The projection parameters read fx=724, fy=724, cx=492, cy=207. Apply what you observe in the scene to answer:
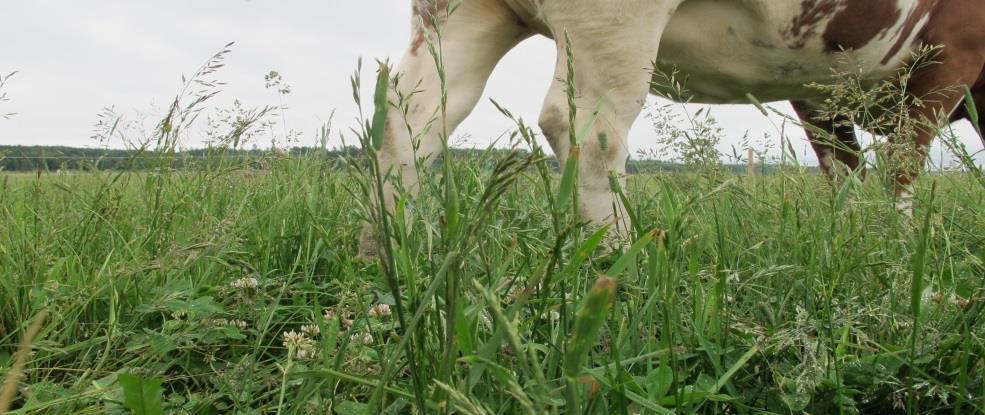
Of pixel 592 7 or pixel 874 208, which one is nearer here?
pixel 874 208

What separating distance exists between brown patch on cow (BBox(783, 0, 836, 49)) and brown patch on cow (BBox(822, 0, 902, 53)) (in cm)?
6

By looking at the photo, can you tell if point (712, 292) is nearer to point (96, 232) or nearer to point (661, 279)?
point (661, 279)

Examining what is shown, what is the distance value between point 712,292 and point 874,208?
0.41 metres

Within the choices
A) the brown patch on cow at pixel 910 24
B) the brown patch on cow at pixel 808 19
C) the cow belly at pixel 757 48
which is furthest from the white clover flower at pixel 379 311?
the brown patch on cow at pixel 910 24

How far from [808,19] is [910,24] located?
0.69 meters

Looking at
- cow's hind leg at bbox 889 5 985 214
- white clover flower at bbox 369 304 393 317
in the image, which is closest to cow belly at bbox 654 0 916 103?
cow's hind leg at bbox 889 5 985 214

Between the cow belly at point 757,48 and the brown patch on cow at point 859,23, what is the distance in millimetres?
15

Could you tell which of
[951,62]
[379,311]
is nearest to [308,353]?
A: [379,311]

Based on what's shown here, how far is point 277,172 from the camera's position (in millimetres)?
2846

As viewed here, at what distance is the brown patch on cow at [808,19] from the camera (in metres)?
2.80

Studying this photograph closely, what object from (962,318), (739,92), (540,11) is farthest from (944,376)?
(739,92)

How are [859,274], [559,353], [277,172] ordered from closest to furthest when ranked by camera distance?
[559,353]
[859,274]
[277,172]

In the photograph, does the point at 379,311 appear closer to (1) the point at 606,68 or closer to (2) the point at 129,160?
(2) the point at 129,160

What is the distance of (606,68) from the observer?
2.29 m
